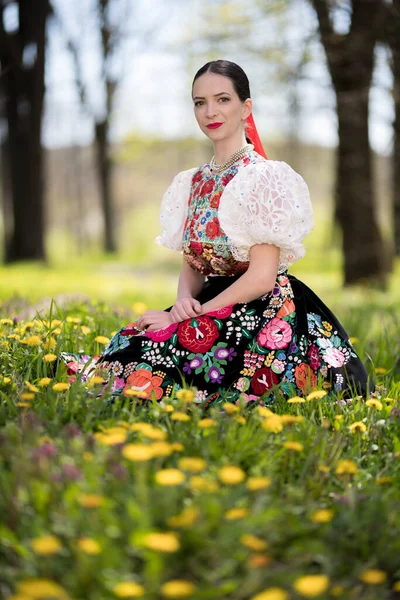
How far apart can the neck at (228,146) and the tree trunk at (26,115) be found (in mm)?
9462

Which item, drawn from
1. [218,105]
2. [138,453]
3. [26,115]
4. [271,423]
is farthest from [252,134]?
[26,115]

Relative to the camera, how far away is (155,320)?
8.63 ft

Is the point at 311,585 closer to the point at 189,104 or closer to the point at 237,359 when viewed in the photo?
the point at 237,359

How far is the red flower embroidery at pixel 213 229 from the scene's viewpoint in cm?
262

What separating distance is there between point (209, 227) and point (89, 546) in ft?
5.38

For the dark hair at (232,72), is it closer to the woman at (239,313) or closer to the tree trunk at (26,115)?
the woman at (239,313)

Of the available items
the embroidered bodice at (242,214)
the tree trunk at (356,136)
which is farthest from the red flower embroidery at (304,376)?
the tree trunk at (356,136)

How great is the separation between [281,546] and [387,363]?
2.05 m

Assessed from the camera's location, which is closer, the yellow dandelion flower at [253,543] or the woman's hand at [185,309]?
the yellow dandelion flower at [253,543]

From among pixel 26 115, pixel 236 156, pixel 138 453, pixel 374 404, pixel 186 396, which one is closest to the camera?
pixel 138 453

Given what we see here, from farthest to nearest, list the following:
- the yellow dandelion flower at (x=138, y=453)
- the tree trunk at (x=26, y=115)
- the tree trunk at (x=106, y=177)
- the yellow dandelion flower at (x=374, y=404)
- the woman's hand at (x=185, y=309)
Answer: the tree trunk at (x=106, y=177) → the tree trunk at (x=26, y=115) → the woman's hand at (x=185, y=309) → the yellow dandelion flower at (x=374, y=404) → the yellow dandelion flower at (x=138, y=453)

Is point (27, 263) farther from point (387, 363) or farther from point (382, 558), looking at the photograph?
point (382, 558)

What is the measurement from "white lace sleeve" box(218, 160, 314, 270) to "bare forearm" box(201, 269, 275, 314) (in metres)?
0.14

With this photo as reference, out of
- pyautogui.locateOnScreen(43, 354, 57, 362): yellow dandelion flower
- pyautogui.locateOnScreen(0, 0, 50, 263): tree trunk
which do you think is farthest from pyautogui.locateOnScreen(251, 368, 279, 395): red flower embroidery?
pyautogui.locateOnScreen(0, 0, 50, 263): tree trunk
